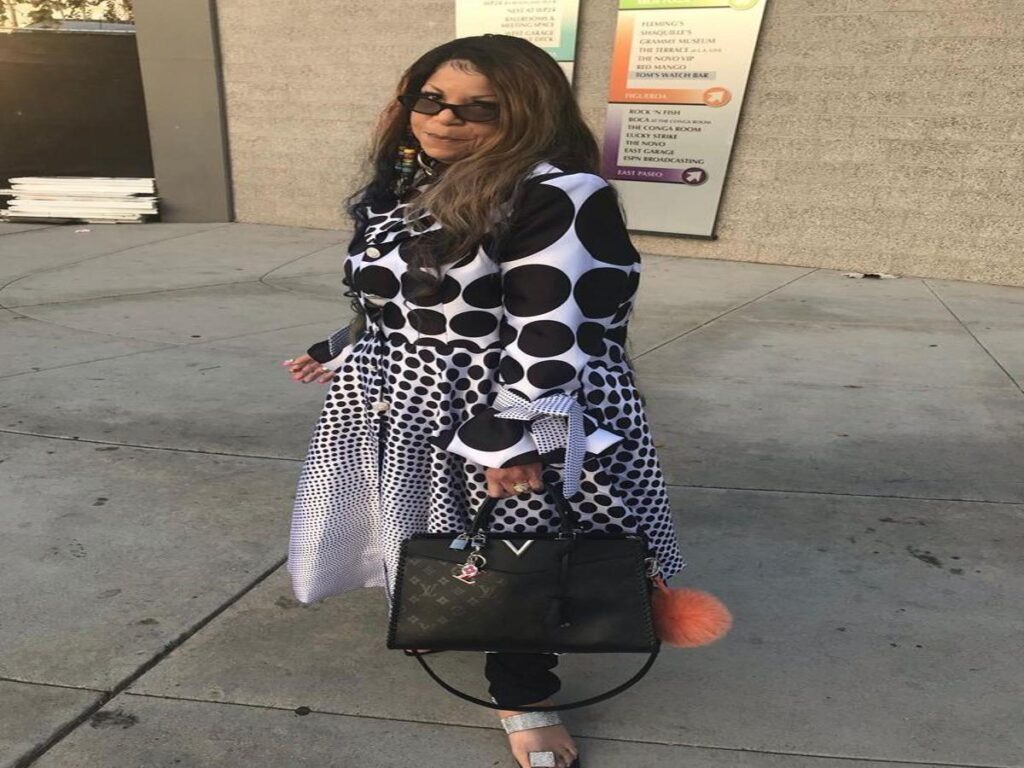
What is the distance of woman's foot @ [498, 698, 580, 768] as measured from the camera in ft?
5.74

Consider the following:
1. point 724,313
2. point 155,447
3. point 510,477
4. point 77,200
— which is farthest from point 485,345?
point 77,200

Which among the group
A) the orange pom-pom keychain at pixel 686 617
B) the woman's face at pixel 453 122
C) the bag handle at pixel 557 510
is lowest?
the orange pom-pom keychain at pixel 686 617

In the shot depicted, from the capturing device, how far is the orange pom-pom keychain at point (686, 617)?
1.69 m

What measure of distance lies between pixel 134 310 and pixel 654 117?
5244 mm

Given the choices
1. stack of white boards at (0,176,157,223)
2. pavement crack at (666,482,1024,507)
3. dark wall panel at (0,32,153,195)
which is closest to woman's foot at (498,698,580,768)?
Result: pavement crack at (666,482,1024,507)

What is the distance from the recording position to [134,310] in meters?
5.61

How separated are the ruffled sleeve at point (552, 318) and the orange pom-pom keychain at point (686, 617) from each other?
420mm

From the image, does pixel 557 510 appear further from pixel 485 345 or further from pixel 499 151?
pixel 499 151

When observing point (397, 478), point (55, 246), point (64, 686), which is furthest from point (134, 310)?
point (397, 478)

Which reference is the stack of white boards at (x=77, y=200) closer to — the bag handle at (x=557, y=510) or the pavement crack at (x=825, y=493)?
the pavement crack at (x=825, y=493)

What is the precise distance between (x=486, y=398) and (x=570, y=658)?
2.93ft

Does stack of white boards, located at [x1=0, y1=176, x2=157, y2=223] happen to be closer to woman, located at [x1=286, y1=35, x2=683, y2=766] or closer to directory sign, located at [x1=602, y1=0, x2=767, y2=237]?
directory sign, located at [x1=602, y1=0, x2=767, y2=237]

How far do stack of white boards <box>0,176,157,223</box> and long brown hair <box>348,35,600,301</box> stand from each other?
9528 millimetres

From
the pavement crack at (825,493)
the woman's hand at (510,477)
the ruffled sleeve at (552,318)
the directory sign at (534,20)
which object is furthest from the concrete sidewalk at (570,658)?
the directory sign at (534,20)
